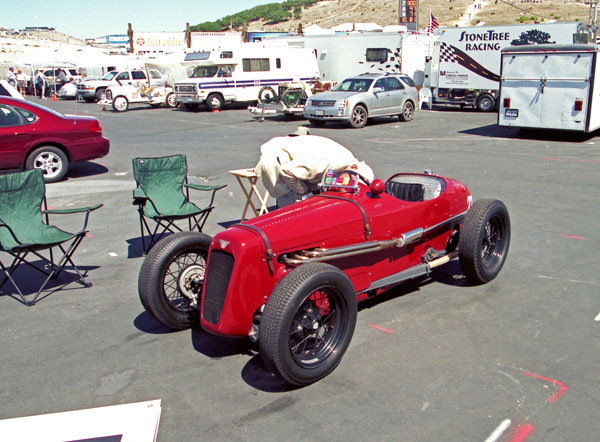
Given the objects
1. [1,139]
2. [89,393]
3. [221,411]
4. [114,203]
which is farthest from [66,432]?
[1,139]

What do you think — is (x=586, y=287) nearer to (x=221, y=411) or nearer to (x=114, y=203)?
(x=221, y=411)

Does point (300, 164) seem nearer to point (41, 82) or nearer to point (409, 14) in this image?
point (41, 82)

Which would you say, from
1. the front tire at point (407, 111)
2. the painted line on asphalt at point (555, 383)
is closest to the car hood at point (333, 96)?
the front tire at point (407, 111)

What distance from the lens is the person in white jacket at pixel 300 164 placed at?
18.1 ft

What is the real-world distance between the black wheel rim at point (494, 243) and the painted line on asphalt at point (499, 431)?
2480mm

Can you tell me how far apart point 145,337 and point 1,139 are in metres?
7.36

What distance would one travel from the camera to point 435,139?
53.0ft

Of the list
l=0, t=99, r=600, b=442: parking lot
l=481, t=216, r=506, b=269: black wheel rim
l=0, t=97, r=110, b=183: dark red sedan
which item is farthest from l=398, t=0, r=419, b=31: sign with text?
l=481, t=216, r=506, b=269: black wheel rim

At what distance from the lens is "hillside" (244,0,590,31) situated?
249 ft

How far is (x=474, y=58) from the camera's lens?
2228 centimetres

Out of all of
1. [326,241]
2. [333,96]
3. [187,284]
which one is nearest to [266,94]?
[333,96]

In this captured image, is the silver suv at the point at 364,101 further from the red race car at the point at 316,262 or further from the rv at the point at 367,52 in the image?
the red race car at the point at 316,262

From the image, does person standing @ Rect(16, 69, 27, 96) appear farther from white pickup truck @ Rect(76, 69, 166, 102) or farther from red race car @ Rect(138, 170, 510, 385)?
red race car @ Rect(138, 170, 510, 385)

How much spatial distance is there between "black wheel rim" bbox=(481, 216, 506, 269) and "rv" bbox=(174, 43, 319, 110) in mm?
20939
